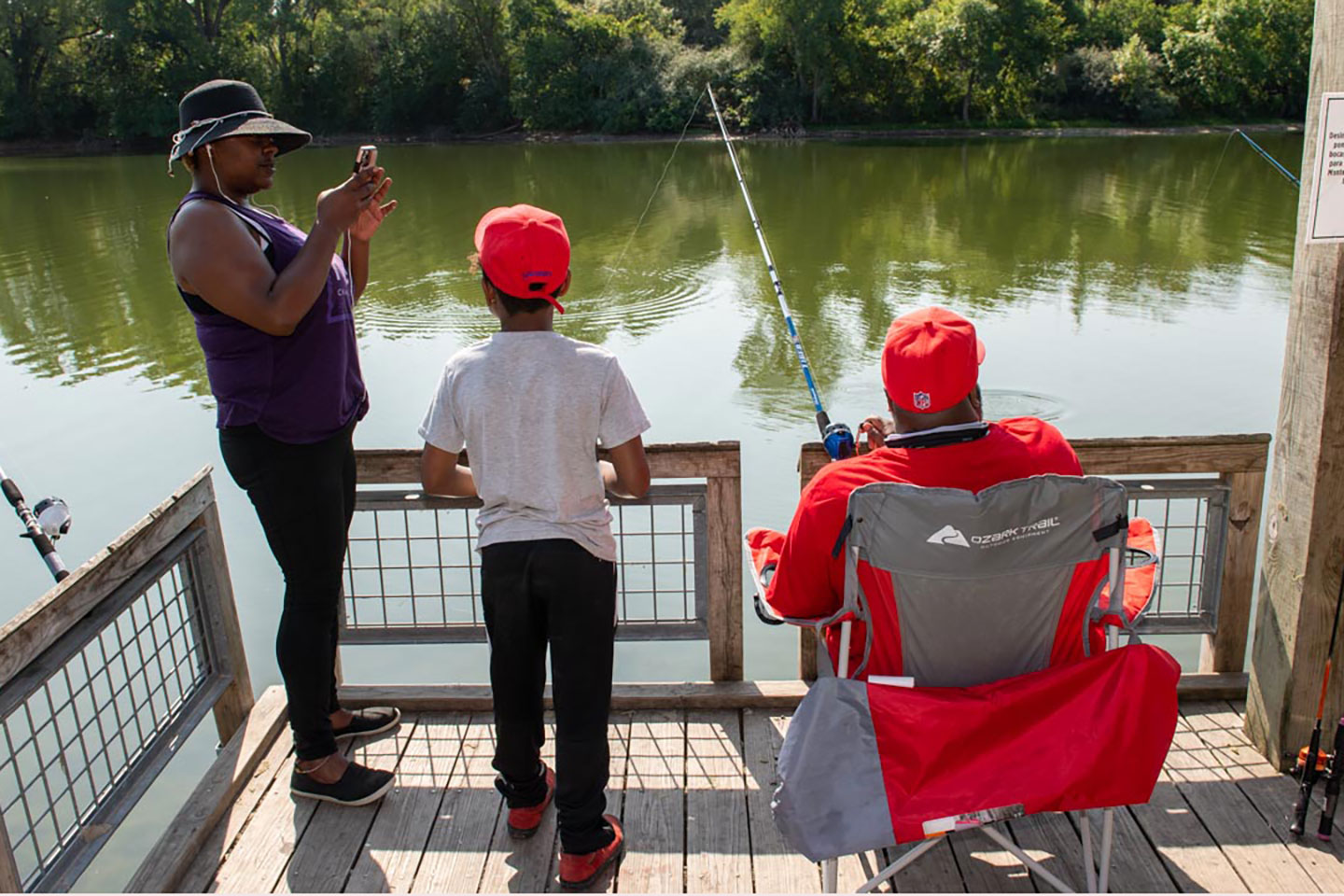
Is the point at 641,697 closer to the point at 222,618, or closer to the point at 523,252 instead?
the point at 222,618

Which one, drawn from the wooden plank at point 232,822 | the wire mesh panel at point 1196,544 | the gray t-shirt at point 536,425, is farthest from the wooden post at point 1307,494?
the wooden plank at point 232,822

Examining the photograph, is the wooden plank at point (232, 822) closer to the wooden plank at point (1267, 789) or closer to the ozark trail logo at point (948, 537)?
the ozark trail logo at point (948, 537)

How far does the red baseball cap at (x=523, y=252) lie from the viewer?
6.30 ft

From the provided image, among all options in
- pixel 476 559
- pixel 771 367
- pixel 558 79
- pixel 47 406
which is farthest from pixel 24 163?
pixel 476 559

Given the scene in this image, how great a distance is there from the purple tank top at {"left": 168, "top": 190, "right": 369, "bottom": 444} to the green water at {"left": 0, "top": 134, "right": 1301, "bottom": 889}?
5.50 feet

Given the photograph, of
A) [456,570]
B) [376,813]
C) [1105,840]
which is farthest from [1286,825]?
[456,570]

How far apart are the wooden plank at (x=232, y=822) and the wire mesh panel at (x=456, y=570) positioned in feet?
1.01

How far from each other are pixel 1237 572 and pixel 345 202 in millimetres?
2193

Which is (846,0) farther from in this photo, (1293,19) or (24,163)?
(24,163)

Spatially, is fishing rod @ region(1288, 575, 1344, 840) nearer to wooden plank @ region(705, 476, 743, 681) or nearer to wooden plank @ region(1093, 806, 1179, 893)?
wooden plank @ region(1093, 806, 1179, 893)

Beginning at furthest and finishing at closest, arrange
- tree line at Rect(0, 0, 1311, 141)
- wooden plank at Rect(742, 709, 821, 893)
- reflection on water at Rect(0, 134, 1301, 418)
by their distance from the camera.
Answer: tree line at Rect(0, 0, 1311, 141)
reflection on water at Rect(0, 134, 1301, 418)
wooden plank at Rect(742, 709, 821, 893)

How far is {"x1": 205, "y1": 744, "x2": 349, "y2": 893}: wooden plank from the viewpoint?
7.50 ft

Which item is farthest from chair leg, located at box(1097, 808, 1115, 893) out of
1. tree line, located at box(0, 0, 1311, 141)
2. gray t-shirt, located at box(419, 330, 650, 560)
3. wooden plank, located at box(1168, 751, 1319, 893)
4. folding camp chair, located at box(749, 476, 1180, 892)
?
tree line, located at box(0, 0, 1311, 141)

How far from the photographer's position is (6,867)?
1832 mm
